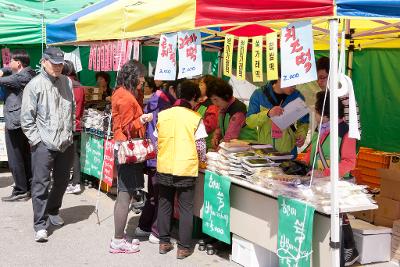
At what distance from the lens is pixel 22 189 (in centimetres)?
725

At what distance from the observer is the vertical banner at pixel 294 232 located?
3812mm

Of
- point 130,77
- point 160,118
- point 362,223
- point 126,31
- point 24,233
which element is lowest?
point 24,233

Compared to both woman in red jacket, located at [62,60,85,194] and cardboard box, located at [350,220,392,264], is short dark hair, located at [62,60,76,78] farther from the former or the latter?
cardboard box, located at [350,220,392,264]

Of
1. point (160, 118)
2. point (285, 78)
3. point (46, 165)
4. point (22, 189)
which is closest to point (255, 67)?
point (285, 78)

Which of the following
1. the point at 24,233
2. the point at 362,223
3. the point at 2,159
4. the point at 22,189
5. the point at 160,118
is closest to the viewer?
the point at 160,118

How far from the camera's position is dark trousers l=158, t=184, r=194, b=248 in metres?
4.94

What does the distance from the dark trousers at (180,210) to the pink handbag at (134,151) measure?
339mm

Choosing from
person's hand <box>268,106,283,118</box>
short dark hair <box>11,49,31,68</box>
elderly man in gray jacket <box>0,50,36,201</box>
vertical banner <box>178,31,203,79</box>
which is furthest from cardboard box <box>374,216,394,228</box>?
short dark hair <box>11,49,31,68</box>

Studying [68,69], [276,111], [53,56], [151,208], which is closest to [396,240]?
[276,111]

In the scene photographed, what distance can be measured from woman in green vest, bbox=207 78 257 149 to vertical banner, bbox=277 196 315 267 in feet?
4.77

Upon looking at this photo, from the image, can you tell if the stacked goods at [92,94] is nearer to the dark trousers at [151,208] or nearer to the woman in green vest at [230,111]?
the dark trousers at [151,208]

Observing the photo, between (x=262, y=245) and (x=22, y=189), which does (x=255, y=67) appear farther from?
(x=22, y=189)

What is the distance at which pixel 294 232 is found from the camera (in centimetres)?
395

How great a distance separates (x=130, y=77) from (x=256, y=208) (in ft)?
5.86
